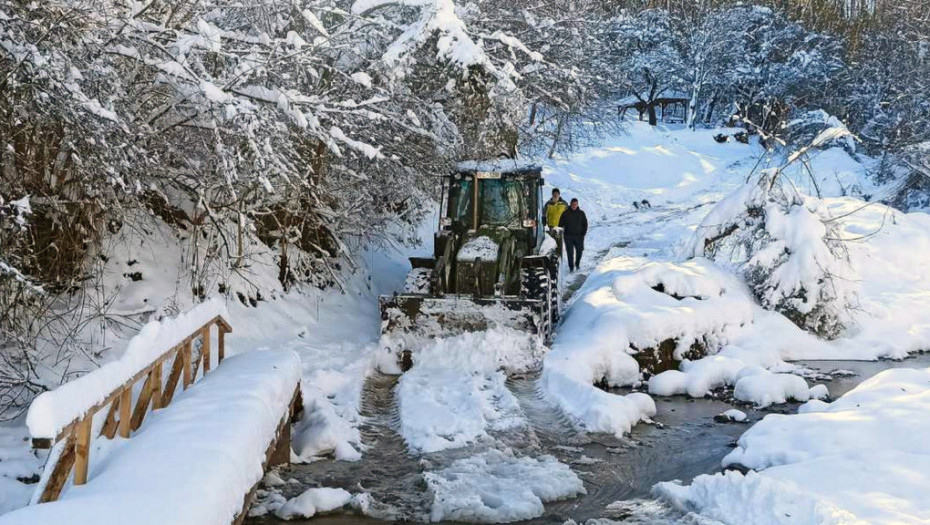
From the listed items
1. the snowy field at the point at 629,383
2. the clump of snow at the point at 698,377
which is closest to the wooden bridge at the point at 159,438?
the snowy field at the point at 629,383

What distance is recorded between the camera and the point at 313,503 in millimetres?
5691

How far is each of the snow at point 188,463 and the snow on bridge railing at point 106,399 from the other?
0.38ft

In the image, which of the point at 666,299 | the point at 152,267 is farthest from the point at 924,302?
the point at 152,267

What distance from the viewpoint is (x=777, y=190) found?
12633mm

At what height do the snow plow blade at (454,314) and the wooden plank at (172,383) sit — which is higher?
the wooden plank at (172,383)

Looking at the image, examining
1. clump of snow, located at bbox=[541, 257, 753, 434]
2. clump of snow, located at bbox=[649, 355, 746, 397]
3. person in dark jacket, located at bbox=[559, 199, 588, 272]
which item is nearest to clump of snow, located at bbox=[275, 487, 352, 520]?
clump of snow, located at bbox=[541, 257, 753, 434]

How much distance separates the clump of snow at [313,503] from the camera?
18.4ft

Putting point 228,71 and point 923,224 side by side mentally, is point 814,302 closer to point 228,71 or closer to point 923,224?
point 923,224

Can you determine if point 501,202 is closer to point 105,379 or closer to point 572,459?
point 572,459

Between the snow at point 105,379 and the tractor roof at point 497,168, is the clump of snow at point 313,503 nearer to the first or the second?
the snow at point 105,379

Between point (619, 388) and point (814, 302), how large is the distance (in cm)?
366

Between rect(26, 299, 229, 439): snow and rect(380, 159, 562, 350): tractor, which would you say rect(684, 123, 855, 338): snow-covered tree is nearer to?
rect(380, 159, 562, 350): tractor

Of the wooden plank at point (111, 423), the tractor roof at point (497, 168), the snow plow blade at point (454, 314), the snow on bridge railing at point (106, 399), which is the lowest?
the snow plow blade at point (454, 314)

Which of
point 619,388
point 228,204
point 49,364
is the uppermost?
point 228,204
